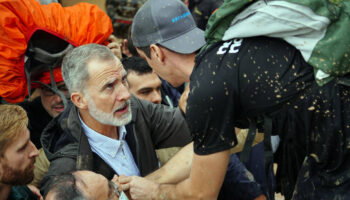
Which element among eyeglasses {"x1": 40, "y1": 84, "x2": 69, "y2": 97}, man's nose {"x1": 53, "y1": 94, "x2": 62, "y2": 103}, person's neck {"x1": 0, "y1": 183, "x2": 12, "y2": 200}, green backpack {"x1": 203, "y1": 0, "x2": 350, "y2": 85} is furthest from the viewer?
man's nose {"x1": 53, "y1": 94, "x2": 62, "y2": 103}

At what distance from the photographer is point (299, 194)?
84.3 inches

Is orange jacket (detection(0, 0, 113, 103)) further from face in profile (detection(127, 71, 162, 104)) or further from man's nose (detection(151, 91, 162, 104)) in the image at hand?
man's nose (detection(151, 91, 162, 104))

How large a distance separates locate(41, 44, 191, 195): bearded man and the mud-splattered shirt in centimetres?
106

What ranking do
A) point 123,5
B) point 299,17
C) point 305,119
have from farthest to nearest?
point 123,5 < point 305,119 < point 299,17

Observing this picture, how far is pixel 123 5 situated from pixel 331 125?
12.0 ft

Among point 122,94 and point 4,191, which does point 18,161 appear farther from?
point 122,94

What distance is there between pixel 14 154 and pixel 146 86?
183cm

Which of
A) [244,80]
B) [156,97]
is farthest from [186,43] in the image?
[156,97]

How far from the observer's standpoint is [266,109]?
73.7 inches

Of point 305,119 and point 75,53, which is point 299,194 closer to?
point 305,119

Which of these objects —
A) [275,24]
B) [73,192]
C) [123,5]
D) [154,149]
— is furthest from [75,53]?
[123,5]

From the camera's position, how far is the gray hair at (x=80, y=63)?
2.85 meters

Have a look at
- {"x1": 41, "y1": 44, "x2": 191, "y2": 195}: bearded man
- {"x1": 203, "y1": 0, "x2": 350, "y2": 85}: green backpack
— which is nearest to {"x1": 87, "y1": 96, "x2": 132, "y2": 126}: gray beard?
{"x1": 41, "y1": 44, "x2": 191, "y2": 195}: bearded man

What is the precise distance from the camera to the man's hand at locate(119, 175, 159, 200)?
2489mm
